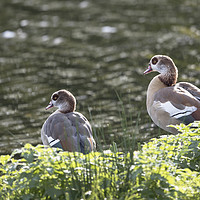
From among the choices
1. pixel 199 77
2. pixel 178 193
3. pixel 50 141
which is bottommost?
pixel 199 77

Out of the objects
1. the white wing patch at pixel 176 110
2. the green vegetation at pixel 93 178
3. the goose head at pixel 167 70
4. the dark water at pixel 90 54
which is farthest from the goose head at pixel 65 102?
the green vegetation at pixel 93 178

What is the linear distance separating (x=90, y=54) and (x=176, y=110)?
649 cm

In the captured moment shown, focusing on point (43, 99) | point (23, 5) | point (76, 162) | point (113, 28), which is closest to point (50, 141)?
point (76, 162)

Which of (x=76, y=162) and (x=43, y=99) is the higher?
(x=76, y=162)

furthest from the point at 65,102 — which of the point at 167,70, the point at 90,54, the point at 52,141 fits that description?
the point at 90,54

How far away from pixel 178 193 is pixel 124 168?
1.80 ft

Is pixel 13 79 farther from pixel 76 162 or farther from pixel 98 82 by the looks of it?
pixel 76 162

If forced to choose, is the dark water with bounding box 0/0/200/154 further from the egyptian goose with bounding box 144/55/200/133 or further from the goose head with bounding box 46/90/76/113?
the goose head with bounding box 46/90/76/113

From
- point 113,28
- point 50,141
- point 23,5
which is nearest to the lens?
point 50,141

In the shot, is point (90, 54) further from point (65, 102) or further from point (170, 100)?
point (170, 100)

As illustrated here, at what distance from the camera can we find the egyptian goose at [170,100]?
727cm

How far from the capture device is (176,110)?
24.2ft

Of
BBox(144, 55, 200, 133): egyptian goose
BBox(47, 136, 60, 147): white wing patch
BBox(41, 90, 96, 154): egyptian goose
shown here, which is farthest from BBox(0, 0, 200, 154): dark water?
BBox(47, 136, 60, 147): white wing patch

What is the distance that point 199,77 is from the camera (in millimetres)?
11609
